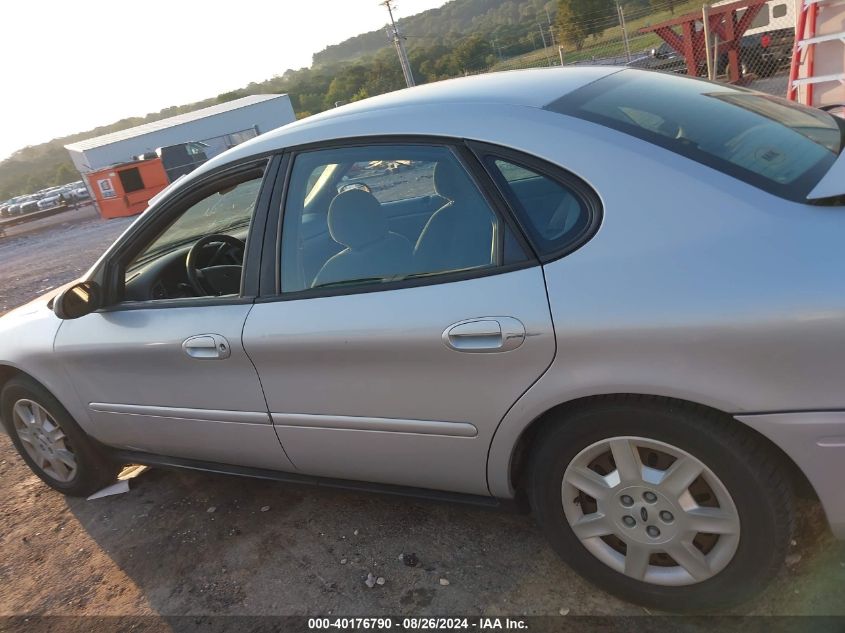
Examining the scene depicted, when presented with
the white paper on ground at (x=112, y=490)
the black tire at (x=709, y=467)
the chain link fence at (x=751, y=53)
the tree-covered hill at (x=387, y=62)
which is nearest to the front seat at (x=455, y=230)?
the black tire at (x=709, y=467)

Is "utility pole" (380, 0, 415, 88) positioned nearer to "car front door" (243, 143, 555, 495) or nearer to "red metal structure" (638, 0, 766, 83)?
"red metal structure" (638, 0, 766, 83)

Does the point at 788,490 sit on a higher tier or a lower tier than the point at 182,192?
lower

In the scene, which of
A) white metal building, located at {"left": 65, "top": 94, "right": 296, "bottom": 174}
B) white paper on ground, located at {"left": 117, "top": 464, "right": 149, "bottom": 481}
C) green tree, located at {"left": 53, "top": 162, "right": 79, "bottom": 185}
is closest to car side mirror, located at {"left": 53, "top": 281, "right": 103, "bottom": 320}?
white paper on ground, located at {"left": 117, "top": 464, "right": 149, "bottom": 481}

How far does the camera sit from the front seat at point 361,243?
2.34 meters

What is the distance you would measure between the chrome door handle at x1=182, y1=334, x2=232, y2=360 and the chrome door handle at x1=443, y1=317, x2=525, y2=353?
99cm

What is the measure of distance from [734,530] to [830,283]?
760mm

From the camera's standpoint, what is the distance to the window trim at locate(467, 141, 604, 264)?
193 centimetres

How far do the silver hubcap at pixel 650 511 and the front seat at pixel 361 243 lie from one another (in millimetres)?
904

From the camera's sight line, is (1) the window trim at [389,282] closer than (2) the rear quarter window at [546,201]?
No

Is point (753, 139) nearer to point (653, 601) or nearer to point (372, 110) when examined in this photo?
point (372, 110)

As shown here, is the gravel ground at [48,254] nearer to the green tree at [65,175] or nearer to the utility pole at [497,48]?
the utility pole at [497,48]

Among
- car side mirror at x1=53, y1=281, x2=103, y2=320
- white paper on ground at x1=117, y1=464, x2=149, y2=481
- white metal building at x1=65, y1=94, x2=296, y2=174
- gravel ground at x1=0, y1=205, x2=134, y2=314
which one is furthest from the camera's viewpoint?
white metal building at x1=65, y1=94, x2=296, y2=174

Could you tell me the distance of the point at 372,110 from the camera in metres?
2.46

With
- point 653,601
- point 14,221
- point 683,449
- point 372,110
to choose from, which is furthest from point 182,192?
point 14,221
